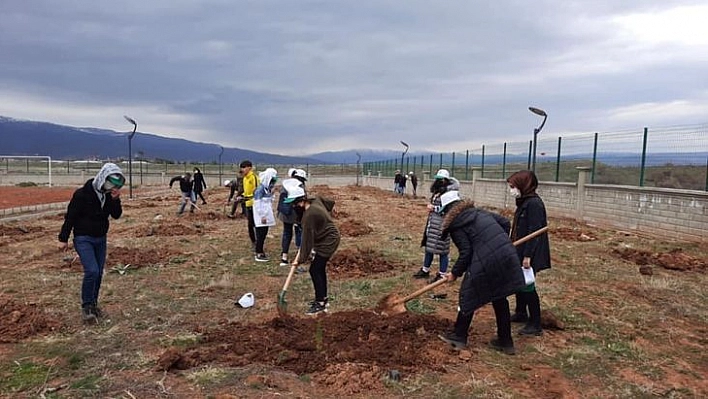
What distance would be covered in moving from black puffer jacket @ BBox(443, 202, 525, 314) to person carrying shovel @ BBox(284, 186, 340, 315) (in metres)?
1.53

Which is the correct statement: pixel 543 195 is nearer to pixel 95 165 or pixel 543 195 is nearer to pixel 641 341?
pixel 641 341

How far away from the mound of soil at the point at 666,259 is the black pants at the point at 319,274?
6.52 meters

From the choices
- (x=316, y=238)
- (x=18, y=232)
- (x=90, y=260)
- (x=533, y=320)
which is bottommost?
(x=18, y=232)

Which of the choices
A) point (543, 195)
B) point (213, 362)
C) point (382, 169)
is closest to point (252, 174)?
point (213, 362)

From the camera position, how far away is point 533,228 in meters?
4.75

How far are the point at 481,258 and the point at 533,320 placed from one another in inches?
51.9

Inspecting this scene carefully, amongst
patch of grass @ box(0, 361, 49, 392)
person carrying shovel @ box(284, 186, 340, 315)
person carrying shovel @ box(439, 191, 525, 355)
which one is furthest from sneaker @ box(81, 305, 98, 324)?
person carrying shovel @ box(439, 191, 525, 355)

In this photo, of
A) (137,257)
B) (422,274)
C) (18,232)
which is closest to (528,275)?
(422,274)

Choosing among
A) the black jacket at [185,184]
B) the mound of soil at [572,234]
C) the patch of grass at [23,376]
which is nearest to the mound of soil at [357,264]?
the patch of grass at [23,376]

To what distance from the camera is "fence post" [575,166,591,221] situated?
15430mm

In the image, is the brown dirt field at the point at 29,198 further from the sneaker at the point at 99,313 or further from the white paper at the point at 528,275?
the white paper at the point at 528,275

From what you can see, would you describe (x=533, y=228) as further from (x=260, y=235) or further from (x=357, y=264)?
(x=260, y=235)

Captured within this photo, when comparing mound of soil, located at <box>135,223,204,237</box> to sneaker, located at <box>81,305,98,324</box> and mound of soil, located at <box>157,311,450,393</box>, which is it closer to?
sneaker, located at <box>81,305,98,324</box>

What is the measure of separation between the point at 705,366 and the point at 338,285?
13.7 ft
